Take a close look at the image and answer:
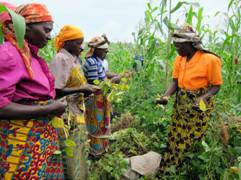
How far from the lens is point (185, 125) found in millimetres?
3395

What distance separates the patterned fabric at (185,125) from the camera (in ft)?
10.8

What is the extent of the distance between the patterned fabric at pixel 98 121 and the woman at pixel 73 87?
677 mm

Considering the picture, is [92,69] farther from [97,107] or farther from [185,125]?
[185,125]

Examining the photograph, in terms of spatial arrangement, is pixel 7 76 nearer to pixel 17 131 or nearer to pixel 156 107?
pixel 17 131

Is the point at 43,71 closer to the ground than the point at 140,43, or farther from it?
farther from it

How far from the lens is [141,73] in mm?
5703

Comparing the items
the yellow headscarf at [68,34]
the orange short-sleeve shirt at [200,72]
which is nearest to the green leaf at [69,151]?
the yellow headscarf at [68,34]

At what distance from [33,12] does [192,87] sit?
5.65 feet

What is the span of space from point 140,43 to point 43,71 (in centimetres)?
394

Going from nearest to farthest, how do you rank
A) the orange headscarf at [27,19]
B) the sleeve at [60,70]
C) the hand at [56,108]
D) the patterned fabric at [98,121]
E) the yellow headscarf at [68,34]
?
the orange headscarf at [27,19] < the hand at [56,108] < the sleeve at [60,70] < the yellow headscarf at [68,34] < the patterned fabric at [98,121]

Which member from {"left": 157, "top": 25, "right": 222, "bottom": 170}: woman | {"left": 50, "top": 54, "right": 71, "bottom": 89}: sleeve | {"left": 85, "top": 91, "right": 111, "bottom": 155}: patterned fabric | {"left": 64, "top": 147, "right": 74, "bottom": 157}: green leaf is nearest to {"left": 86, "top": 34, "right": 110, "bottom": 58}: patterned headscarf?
{"left": 85, "top": 91, "right": 111, "bottom": 155}: patterned fabric

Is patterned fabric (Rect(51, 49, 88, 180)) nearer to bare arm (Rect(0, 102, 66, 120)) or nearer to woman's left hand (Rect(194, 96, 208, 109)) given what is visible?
bare arm (Rect(0, 102, 66, 120))

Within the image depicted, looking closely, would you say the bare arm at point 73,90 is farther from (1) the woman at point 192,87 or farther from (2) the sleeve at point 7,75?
(2) the sleeve at point 7,75

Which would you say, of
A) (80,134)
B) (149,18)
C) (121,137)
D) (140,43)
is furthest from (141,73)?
(80,134)
